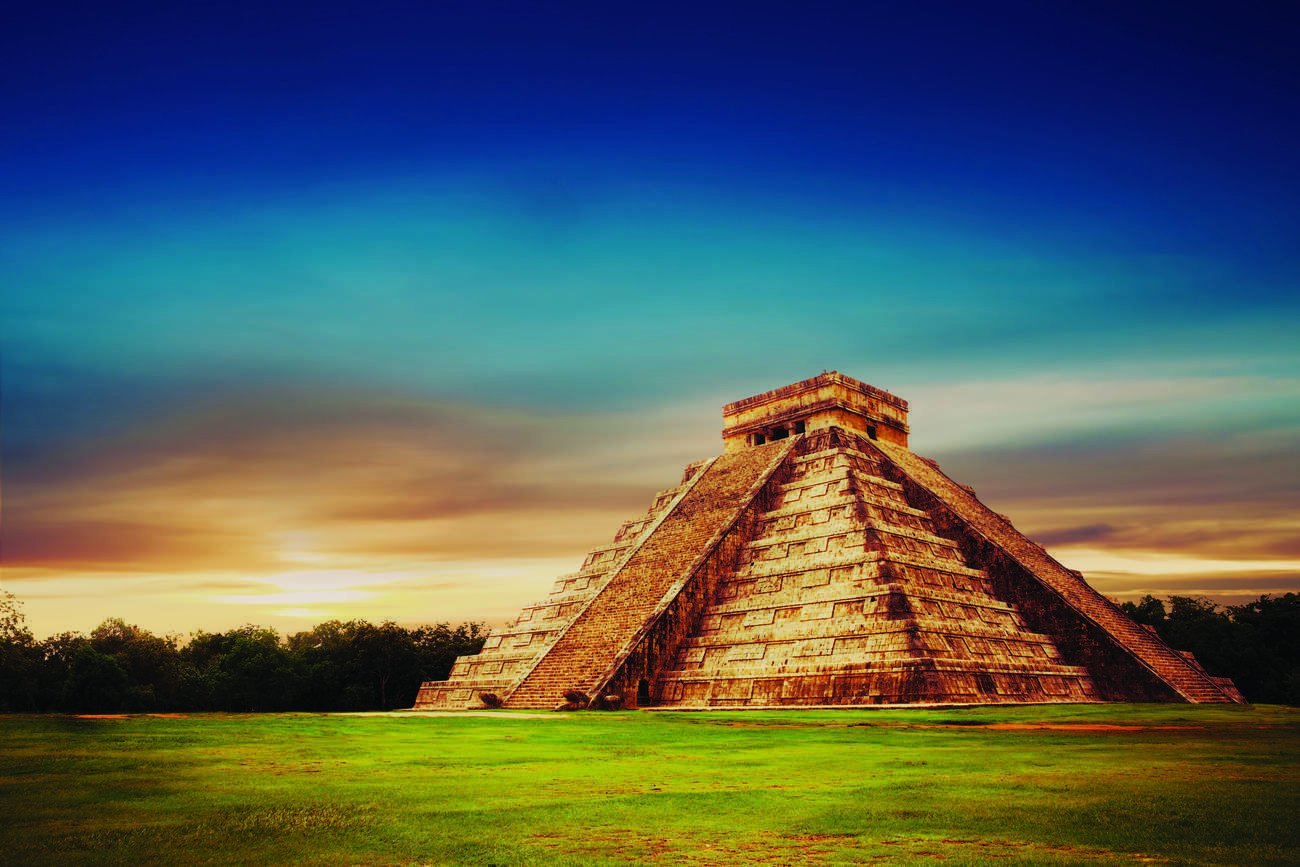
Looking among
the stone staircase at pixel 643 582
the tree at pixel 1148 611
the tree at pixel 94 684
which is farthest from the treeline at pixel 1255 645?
the tree at pixel 94 684

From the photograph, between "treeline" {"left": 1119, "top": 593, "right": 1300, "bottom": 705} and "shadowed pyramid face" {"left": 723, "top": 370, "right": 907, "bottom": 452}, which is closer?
"shadowed pyramid face" {"left": 723, "top": 370, "right": 907, "bottom": 452}

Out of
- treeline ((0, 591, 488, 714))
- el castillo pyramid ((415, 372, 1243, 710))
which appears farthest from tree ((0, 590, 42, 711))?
el castillo pyramid ((415, 372, 1243, 710))

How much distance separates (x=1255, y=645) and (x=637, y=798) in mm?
51693

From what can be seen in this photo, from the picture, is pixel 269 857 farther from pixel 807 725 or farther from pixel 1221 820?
pixel 807 725

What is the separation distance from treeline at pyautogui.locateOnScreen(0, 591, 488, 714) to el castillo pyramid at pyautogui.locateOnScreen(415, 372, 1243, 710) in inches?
612

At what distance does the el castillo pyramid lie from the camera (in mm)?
24641

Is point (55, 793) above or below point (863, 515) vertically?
below

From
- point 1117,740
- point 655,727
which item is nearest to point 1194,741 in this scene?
point 1117,740

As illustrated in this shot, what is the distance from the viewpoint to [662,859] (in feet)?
19.8

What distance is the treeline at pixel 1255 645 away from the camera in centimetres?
4634

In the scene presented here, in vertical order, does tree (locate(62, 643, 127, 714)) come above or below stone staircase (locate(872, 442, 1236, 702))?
below

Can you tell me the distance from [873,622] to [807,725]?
743 centimetres

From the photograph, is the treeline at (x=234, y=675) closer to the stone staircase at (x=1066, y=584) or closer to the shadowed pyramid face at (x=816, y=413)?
the shadowed pyramid face at (x=816, y=413)

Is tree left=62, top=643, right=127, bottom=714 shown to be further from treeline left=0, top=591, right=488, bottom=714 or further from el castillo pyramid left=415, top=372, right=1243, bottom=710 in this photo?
el castillo pyramid left=415, top=372, right=1243, bottom=710
